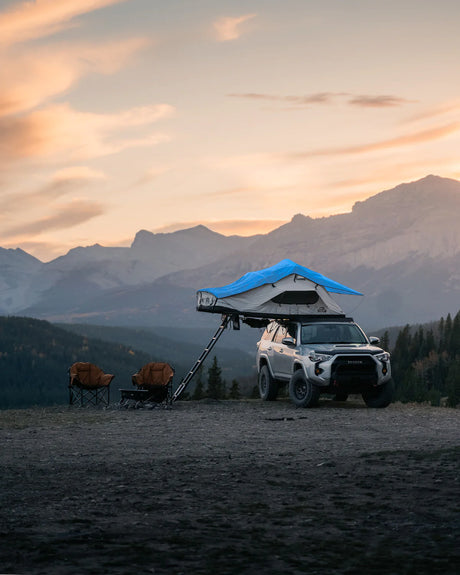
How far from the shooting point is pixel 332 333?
23453 mm

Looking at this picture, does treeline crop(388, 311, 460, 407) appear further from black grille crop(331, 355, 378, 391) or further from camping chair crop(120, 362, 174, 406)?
black grille crop(331, 355, 378, 391)

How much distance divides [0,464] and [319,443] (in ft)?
18.2

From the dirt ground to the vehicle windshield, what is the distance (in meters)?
6.23

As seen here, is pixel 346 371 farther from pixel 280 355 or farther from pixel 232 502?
pixel 232 502

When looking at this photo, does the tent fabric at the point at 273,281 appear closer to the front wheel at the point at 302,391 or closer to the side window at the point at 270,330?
the side window at the point at 270,330

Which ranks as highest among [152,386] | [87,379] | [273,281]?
[273,281]

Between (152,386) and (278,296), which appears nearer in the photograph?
(152,386)

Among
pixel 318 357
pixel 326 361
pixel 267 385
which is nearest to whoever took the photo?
pixel 326 361

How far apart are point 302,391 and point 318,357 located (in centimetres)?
137

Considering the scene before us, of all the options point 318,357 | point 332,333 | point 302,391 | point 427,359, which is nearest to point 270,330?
point 332,333

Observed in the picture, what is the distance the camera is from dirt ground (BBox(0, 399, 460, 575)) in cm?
702

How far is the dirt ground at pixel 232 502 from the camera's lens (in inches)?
276

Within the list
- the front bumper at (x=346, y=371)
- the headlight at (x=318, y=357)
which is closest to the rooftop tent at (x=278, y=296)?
the headlight at (x=318, y=357)

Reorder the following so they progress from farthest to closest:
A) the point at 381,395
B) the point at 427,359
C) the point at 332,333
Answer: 1. the point at 427,359
2. the point at 332,333
3. the point at 381,395
